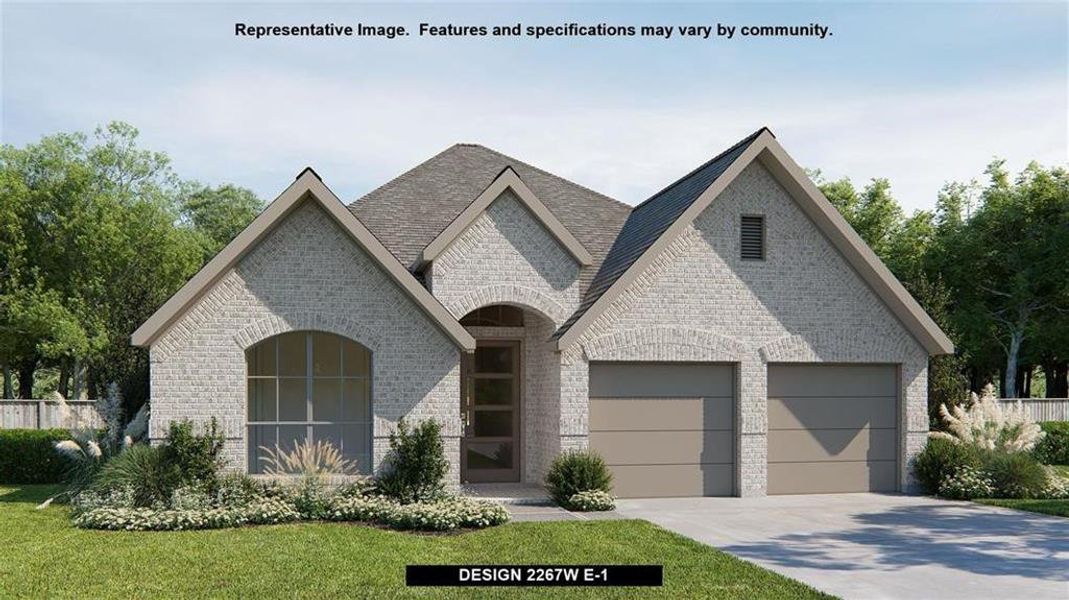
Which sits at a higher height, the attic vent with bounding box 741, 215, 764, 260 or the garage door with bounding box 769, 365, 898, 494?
the attic vent with bounding box 741, 215, 764, 260

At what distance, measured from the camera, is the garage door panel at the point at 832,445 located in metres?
16.7

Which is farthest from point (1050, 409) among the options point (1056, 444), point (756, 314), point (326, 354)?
point (326, 354)

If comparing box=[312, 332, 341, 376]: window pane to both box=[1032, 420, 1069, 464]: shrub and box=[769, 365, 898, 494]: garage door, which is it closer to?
box=[769, 365, 898, 494]: garage door

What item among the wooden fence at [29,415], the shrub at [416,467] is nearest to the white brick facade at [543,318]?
the shrub at [416,467]

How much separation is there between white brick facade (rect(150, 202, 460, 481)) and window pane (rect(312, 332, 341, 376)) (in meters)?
0.55

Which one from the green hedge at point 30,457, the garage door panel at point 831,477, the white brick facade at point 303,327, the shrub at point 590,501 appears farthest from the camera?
the green hedge at point 30,457

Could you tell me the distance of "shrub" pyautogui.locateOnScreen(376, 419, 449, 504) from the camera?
14.4 m

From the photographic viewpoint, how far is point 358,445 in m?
15.3

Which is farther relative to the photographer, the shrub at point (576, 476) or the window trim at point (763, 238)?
the window trim at point (763, 238)

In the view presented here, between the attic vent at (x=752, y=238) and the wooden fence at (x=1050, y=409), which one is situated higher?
the attic vent at (x=752, y=238)

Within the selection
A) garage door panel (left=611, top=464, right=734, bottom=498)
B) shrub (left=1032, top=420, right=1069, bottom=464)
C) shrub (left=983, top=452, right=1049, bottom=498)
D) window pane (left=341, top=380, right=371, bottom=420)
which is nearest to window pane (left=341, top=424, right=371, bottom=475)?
window pane (left=341, top=380, right=371, bottom=420)

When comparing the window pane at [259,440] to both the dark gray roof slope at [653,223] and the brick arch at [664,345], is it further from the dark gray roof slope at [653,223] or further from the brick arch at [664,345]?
the brick arch at [664,345]

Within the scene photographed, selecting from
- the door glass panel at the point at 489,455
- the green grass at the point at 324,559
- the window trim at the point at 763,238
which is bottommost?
the green grass at the point at 324,559

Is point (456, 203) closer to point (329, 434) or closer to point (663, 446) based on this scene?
point (329, 434)
